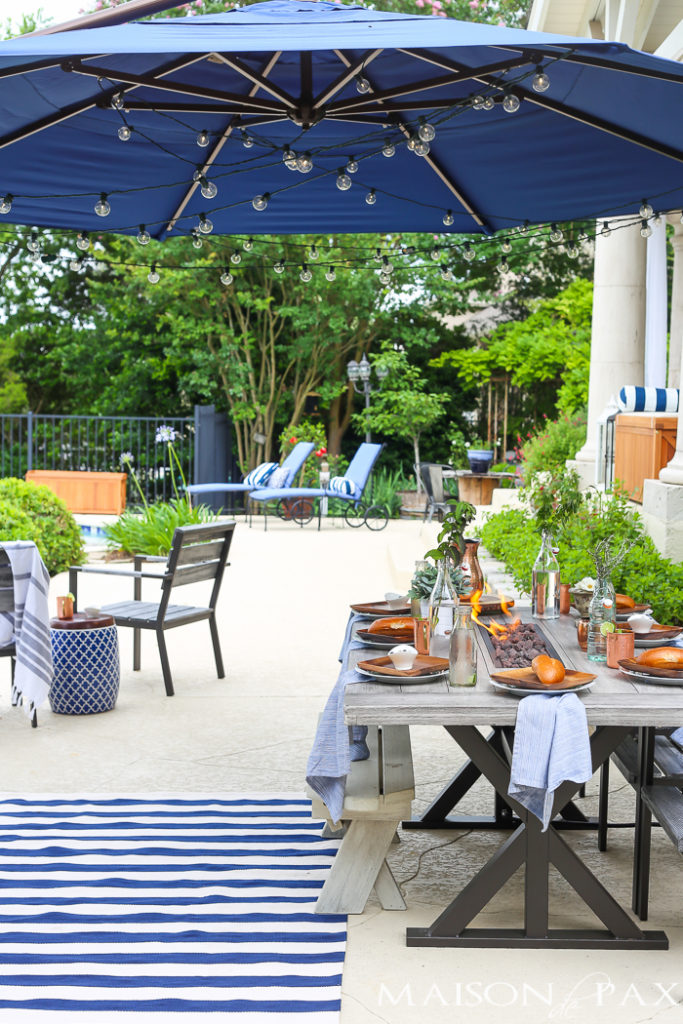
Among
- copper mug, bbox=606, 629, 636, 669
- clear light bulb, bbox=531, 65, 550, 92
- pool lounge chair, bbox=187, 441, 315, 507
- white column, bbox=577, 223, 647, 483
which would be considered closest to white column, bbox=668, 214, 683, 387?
white column, bbox=577, 223, 647, 483

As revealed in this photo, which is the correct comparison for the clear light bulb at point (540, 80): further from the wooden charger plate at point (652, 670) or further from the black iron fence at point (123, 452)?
the black iron fence at point (123, 452)

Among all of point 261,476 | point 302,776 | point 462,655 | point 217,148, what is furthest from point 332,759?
point 261,476

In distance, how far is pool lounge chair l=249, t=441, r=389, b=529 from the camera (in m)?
15.0

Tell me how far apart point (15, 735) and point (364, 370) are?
42.2 feet

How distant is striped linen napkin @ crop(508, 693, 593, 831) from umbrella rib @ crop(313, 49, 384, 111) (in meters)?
2.66

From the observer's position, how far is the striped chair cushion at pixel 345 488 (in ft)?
49.5

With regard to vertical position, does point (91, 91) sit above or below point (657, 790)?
above

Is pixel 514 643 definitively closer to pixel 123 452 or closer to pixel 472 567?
pixel 472 567

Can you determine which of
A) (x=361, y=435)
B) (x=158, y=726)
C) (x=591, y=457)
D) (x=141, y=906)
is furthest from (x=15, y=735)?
(x=361, y=435)

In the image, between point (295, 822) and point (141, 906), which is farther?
point (295, 822)

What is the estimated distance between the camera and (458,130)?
5.53 m

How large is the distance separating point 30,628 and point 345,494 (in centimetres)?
999

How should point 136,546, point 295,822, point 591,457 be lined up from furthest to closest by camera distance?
point 136,546
point 591,457
point 295,822

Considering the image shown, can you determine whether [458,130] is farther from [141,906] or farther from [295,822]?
[141,906]
